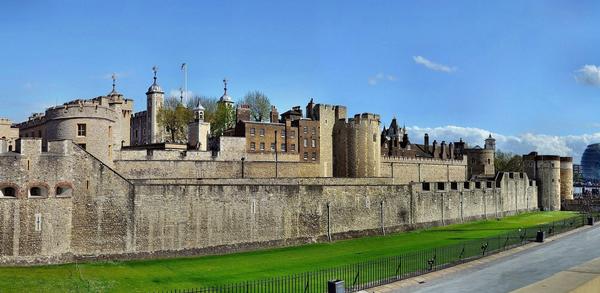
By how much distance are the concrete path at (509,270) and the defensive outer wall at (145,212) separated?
1442 cm

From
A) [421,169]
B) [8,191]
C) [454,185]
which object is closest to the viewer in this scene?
[8,191]

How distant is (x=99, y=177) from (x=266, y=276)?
11430 millimetres

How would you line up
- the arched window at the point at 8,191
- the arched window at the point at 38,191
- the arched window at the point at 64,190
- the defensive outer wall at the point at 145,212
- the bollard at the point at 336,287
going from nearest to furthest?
1. the bollard at the point at 336,287
2. the arched window at the point at 8,191
3. the defensive outer wall at the point at 145,212
4. the arched window at the point at 38,191
5. the arched window at the point at 64,190

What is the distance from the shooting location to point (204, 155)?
54.1m

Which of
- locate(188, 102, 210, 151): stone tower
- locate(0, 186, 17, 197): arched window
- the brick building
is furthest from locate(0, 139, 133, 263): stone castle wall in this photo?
the brick building

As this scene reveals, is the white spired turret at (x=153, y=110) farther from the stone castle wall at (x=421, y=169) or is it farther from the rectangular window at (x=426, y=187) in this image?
the rectangular window at (x=426, y=187)

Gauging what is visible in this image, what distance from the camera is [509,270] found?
96.3 ft

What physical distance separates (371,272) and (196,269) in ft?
31.9

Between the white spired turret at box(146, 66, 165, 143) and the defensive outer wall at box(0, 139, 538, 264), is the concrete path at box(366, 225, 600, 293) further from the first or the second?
the white spired turret at box(146, 66, 165, 143)

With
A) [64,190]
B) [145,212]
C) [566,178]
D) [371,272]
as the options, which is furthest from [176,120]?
[566,178]

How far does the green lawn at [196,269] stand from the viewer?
27578mm

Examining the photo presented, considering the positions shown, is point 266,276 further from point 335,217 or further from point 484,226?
point 484,226

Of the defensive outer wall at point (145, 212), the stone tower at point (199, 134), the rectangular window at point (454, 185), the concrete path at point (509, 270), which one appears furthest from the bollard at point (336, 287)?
the stone tower at point (199, 134)

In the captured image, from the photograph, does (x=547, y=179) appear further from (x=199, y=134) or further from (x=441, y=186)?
(x=199, y=134)
